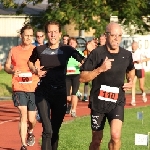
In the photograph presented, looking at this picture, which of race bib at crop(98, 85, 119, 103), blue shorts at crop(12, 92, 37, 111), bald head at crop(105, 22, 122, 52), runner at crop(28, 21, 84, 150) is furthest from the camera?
blue shorts at crop(12, 92, 37, 111)

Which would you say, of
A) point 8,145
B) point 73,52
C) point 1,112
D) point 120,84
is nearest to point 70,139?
point 8,145

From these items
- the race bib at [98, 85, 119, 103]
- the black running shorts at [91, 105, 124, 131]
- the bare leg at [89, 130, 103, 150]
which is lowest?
the bare leg at [89, 130, 103, 150]

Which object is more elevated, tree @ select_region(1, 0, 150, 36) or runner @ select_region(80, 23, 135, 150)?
runner @ select_region(80, 23, 135, 150)

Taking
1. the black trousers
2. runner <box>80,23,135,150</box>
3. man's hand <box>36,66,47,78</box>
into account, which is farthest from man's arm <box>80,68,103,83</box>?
the black trousers

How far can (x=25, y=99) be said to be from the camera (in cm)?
1369

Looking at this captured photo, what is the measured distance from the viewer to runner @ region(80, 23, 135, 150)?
34.1 feet

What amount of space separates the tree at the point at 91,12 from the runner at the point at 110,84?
27.9 meters

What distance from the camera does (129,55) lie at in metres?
10.7

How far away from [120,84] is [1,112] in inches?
466

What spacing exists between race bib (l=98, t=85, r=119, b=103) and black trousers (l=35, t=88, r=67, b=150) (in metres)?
1.22

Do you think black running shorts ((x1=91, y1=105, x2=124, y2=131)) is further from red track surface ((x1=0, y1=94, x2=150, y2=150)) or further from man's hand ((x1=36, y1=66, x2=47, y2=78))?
red track surface ((x1=0, y1=94, x2=150, y2=150))

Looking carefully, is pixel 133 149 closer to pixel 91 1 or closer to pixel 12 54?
pixel 12 54

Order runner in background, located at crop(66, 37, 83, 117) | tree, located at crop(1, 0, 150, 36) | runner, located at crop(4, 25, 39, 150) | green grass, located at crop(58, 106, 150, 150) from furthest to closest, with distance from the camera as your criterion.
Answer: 1. tree, located at crop(1, 0, 150, 36)
2. runner in background, located at crop(66, 37, 83, 117)
3. green grass, located at crop(58, 106, 150, 150)
4. runner, located at crop(4, 25, 39, 150)

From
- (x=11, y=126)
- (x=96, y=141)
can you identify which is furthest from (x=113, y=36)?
(x=11, y=126)
